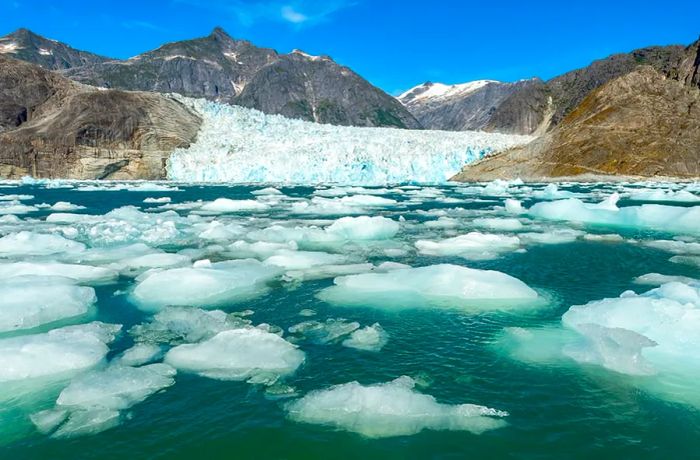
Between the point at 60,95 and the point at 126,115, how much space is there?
68.7 ft

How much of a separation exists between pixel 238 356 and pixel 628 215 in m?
18.5

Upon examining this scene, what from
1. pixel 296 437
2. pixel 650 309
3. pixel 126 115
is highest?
pixel 126 115

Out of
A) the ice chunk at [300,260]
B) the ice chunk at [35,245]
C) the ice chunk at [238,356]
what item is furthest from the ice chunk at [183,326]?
the ice chunk at [35,245]

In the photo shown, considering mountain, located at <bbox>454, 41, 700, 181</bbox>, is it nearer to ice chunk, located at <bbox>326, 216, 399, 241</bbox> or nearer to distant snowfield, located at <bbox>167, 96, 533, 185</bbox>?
distant snowfield, located at <bbox>167, 96, 533, 185</bbox>

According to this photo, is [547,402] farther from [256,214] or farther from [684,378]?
[256,214]

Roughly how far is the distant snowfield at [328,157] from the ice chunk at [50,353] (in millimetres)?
42451

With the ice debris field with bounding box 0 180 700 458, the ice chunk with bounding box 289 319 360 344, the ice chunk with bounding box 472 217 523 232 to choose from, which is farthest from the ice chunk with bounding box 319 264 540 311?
the ice chunk with bounding box 472 217 523 232

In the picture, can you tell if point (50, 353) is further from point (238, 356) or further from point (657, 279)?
point (657, 279)

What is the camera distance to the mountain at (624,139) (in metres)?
52.8

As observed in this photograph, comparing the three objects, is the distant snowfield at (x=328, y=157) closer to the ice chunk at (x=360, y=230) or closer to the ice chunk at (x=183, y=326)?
the ice chunk at (x=360, y=230)

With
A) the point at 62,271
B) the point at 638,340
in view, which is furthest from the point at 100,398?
the point at 62,271

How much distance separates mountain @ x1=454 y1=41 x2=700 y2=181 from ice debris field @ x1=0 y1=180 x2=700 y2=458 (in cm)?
4334

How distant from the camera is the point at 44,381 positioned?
19.7ft

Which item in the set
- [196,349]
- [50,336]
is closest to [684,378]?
[196,349]
